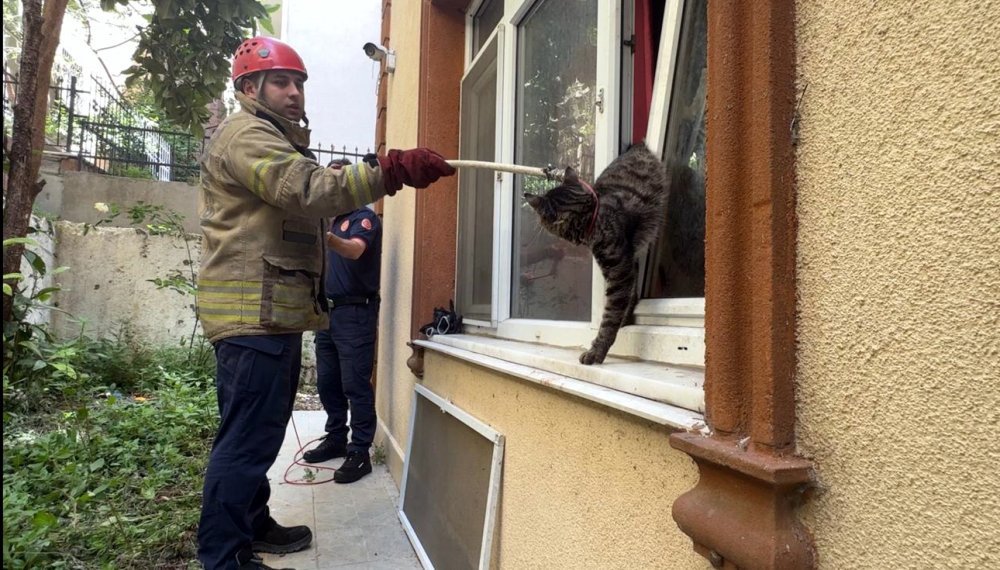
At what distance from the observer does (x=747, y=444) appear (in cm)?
87

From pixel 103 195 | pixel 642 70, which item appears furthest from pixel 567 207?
pixel 103 195

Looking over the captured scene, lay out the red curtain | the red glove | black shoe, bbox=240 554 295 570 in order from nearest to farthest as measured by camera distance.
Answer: the red curtain → the red glove → black shoe, bbox=240 554 295 570

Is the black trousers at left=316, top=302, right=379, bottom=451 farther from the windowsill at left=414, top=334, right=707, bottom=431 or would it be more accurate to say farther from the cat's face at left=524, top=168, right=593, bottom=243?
the cat's face at left=524, top=168, right=593, bottom=243

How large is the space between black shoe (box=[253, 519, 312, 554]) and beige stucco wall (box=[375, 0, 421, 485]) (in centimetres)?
82

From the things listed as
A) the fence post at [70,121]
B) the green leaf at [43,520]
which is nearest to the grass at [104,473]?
the green leaf at [43,520]

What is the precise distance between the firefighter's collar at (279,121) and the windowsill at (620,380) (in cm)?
142

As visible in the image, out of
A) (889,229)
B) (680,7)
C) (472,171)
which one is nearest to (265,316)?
(472,171)

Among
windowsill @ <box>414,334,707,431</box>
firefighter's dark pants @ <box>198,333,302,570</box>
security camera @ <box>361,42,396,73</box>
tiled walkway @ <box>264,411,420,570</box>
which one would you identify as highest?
security camera @ <box>361,42,396,73</box>

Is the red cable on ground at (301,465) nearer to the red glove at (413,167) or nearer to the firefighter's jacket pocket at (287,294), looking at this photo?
the firefighter's jacket pocket at (287,294)

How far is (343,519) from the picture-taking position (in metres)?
3.24

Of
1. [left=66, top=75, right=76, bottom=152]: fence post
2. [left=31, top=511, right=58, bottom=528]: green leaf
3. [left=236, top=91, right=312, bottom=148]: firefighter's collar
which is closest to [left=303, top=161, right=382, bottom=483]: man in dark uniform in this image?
[left=236, top=91, right=312, bottom=148]: firefighter's collar

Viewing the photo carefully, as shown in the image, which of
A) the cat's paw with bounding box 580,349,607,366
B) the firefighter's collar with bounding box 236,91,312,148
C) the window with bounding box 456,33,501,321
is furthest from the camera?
the window with bounding box 456,33,501,321

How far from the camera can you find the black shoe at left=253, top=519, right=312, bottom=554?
2.81 metres

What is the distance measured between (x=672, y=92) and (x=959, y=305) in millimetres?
1199
